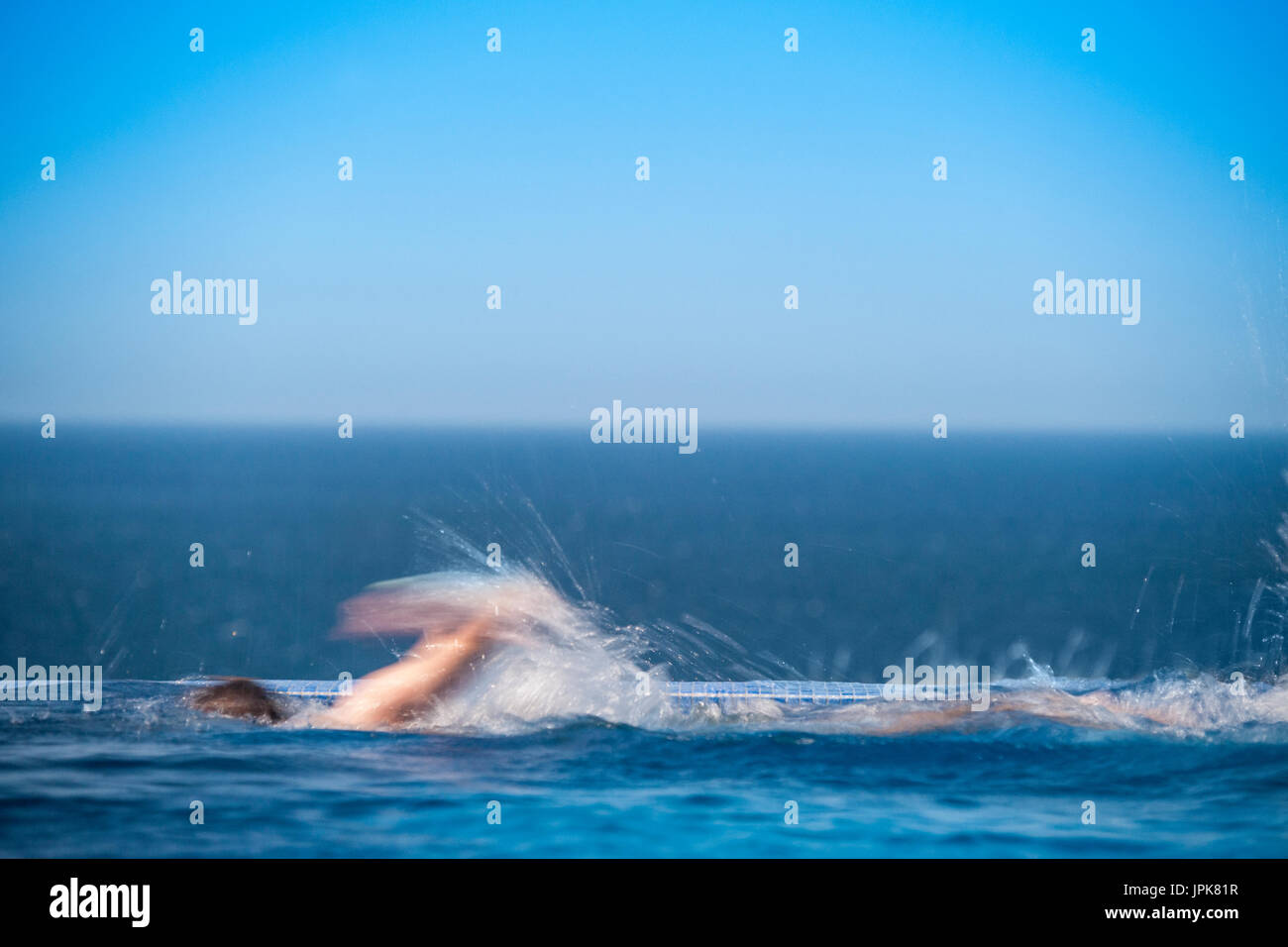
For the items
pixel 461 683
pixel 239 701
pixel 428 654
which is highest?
pixel 428 654

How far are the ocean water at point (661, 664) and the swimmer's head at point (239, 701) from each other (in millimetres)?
199

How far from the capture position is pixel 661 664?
14367mm

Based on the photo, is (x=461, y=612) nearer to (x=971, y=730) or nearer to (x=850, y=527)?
(x=971, y=730)

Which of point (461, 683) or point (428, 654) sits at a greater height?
point (428, 654)

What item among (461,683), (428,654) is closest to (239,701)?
(428,654)

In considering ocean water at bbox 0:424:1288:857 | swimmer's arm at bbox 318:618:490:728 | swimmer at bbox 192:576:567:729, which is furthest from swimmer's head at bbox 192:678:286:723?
swimmer's arm at bbox 318:618:490:728

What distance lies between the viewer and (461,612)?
42.3ft

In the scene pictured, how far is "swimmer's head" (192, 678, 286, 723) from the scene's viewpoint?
1166 centimetres

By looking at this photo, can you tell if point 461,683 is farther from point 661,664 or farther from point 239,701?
point 661,664

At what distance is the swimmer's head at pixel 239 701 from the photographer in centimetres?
1166

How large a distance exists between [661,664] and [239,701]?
15.7 feet

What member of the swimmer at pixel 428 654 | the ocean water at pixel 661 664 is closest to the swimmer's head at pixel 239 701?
the swimmer at pixel 428 654

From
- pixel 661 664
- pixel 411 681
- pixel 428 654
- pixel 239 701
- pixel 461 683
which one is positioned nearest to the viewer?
pixel 239 701

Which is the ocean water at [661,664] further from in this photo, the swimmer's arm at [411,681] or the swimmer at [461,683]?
the swimmer's arm at [411,681]
